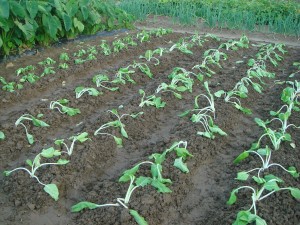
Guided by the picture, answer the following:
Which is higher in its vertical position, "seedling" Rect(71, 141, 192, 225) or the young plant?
"seedling" Rect(71, 141, 192, 225)

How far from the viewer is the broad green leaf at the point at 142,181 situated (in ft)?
8.66

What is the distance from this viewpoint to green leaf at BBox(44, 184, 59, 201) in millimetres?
2586

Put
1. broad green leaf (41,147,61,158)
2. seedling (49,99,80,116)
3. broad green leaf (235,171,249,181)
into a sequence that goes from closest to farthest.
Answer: broad green leaf (235,171,249,181) → broad green leaf (41,147,61,158) → seedling (49,99,80,116)

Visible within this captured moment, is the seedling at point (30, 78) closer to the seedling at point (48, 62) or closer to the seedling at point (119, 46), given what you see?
the seedling at point (48, 62)

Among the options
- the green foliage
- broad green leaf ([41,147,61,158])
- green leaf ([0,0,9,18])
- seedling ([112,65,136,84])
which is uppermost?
green leaf ([0,0,9,18])

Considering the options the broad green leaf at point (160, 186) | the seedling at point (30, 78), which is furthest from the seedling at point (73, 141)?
the seedling at point (30, 78)

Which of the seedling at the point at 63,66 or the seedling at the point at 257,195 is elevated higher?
the seedling at the point at 257,195

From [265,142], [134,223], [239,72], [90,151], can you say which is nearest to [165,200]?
[134,223]

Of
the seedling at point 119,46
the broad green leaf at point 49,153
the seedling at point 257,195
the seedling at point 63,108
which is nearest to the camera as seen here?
the seedling at point 257,195

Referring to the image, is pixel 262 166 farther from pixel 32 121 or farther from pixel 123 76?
pixel 123 76

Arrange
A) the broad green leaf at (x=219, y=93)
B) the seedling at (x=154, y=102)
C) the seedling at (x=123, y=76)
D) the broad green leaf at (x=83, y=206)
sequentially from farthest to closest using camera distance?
the seedling at (x=123, y=76) < the broad green leaf at (x=219, y=93) < the seedling at (x=154, y=102) < the broad green leaf at (x=83, y=206)

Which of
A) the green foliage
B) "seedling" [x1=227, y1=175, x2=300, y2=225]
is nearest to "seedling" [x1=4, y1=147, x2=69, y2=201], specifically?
"seedling" [x1=227, y1=175, x2=300, y2=225]

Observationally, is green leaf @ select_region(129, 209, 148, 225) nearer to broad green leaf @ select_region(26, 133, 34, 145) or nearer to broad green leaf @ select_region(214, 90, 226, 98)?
broad green leaf @ select_region(26, 133, 34, 145)

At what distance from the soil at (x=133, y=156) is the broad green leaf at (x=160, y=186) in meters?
0.05
